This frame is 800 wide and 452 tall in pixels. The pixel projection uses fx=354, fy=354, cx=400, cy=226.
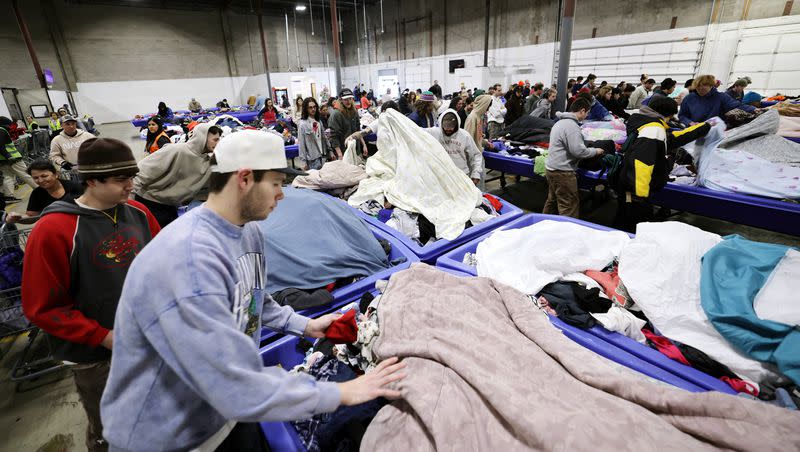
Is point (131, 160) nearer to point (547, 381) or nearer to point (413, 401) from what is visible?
point (413, 401)

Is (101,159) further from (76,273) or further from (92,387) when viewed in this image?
(92,387)

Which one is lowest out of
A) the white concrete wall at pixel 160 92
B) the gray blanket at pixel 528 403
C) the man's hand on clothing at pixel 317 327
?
the gray blanket at pixel 528 403

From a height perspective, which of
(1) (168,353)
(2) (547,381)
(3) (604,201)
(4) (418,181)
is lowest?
(3) (604,201)

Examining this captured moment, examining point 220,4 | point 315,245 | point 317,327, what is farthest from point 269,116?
point 220,4

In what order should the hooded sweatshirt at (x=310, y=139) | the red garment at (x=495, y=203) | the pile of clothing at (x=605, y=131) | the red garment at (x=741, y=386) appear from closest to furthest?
the red garment at (x=741, y=386)
the red garment at (x=495, y=203)
the pile of clothing at (x=605, y=131)
the hooded sweatshirt at (x=310, y=139)

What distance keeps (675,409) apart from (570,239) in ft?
4.35

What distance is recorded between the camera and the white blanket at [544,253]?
2.15 metres

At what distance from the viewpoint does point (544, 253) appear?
2256mm

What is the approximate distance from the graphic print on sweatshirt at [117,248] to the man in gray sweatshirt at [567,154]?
12.5 ft

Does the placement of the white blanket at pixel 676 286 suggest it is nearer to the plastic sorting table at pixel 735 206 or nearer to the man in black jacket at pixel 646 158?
the man in black jacket at pixel 646 158

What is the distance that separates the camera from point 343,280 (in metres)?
2.42

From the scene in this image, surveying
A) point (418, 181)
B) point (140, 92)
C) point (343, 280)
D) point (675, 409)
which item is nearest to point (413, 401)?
point (675, 409)

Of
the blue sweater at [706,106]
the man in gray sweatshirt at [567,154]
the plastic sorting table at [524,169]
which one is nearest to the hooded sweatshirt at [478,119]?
the plastic sorting table at [524,169]

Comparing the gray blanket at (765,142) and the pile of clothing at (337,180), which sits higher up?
the gray blanket at (765,142)
